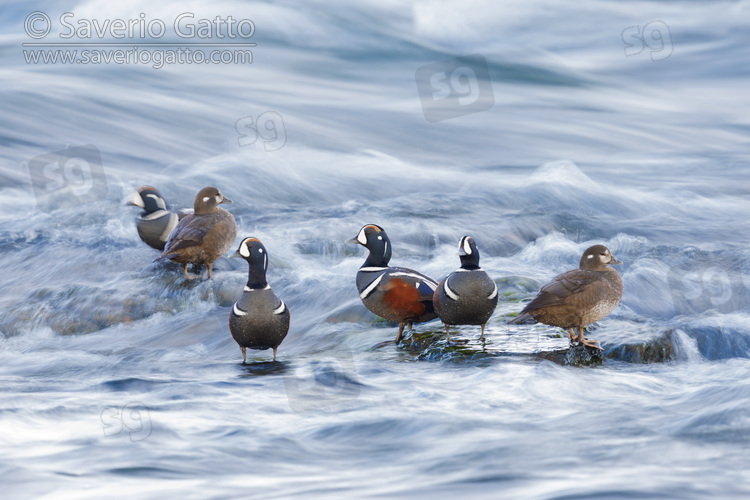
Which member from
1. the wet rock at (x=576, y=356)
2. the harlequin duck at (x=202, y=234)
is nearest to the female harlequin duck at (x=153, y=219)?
the harlequin duck at (x=202, y=234)

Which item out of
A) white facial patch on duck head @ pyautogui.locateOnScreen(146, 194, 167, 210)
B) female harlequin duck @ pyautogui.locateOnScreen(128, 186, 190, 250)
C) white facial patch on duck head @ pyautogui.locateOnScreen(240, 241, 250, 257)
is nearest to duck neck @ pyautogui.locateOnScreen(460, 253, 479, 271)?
white facial patch on duck head @ pyautogui.locateOnScreen(240, 241, 250, 257)

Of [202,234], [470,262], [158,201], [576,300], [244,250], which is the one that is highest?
[158,201]

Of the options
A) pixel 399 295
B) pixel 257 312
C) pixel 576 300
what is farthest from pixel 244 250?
pixel 576 300

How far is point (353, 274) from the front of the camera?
1059 cm

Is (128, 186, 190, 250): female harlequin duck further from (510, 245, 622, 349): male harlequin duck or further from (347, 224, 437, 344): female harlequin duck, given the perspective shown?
(510, 245, 622, 349): male harlequin duck

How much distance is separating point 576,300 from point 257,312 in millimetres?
2428

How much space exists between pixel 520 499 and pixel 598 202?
1154 centimetres

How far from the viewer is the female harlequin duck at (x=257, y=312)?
23.4ft

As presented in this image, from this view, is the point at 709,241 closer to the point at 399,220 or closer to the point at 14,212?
the point at 399,220

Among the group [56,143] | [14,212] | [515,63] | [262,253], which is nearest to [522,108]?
[515,63]

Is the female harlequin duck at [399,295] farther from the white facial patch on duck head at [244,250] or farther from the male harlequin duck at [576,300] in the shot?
the white facial patch on duck head at [244,250]

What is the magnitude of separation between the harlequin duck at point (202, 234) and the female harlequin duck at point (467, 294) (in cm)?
326

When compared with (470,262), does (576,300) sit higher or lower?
lower

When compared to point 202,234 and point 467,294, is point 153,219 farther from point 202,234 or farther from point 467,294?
point 467,294
